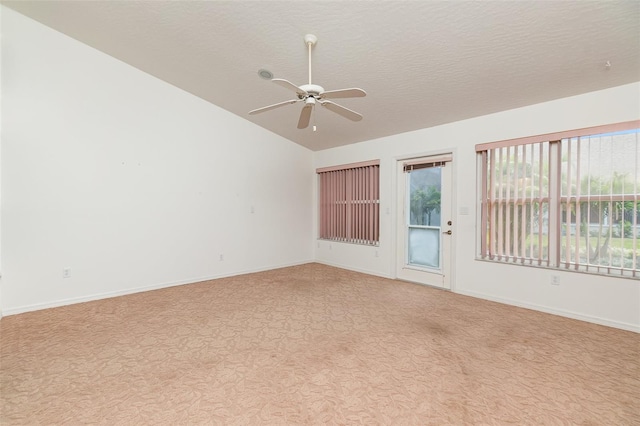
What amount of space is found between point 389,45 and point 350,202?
340cm

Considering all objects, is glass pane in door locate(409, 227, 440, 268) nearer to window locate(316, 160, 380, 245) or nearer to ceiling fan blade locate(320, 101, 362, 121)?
window locate(316, 160, 380, 245)

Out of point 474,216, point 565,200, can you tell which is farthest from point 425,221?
point 565,200

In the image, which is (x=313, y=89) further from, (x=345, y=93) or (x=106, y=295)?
(x=106, y=295)

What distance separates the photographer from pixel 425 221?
468 cm

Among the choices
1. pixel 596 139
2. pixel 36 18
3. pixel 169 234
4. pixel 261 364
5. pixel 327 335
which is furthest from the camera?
pixel 169 234

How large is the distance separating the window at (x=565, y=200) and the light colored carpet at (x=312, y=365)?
0.79 metres

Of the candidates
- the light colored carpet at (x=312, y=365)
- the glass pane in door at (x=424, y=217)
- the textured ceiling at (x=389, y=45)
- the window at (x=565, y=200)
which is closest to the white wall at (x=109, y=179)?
the textured ceiling at (x=389, y=45)

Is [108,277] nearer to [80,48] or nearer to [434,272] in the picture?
[80,48]

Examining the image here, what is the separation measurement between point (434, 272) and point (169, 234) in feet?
14.3

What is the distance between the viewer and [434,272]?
4523 millimetres

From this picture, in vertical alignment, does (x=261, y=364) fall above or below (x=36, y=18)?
below

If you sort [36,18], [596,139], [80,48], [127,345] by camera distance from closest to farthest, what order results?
[127,345]
[596,139]
[36,18]
[80,48]

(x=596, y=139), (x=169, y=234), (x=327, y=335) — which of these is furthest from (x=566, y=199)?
(x=169, y=234)

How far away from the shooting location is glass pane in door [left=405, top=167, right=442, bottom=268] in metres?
4.52
